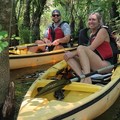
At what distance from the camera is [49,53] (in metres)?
10.0

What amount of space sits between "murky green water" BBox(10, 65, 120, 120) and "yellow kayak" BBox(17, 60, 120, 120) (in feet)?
0.47

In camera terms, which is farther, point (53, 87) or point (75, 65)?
point (75, 65)

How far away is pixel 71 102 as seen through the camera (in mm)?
5254

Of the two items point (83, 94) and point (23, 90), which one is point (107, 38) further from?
point (23, 90)

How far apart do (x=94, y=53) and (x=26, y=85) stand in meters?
2.25

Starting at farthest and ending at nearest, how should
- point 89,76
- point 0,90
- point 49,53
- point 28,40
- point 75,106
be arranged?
point 28,40
point 49,53
point 89,76
point 0,90
point 75,106

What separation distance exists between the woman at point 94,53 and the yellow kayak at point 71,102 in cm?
34

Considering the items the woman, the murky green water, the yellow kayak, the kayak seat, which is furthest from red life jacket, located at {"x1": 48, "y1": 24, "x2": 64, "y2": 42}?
the kayak seat

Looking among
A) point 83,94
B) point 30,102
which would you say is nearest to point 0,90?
point 30,102

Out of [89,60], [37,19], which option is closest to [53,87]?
[89,60]

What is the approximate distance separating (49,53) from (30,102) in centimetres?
521

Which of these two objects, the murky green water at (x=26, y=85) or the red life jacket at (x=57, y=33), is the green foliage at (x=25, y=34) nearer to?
the red life jacket at (x=57, y=33)

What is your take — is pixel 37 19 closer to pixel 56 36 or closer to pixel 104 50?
pixel 56 36

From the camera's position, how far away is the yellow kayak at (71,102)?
4.36 m
